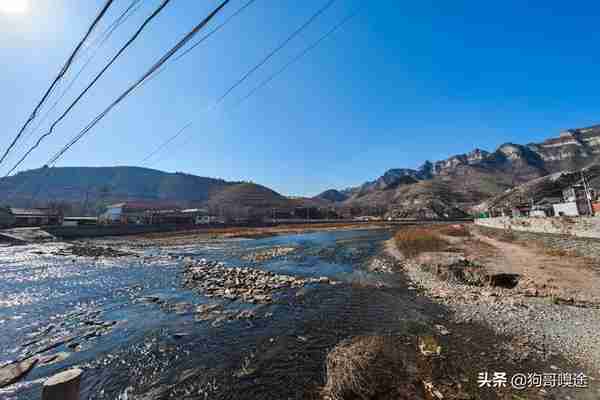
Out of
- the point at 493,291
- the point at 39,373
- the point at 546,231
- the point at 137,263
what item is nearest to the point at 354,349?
the point at 39,373

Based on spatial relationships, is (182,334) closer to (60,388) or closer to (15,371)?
(15,371)

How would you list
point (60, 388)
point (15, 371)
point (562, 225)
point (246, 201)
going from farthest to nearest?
point (246, 201) < point (562, 225) < point (15, 371) < point (60, 388)

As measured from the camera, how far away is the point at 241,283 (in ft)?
45.0

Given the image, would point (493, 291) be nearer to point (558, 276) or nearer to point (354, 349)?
point (558, 276)

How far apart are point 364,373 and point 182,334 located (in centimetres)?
646

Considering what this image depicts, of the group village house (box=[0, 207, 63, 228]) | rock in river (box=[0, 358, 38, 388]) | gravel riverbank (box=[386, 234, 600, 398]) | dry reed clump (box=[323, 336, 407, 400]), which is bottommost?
rock in river (box=[0, 358, 38, 388])

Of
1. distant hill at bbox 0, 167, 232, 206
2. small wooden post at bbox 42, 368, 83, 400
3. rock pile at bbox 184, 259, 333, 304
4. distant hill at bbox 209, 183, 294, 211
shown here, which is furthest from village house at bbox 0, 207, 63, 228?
distant hill at bbox 209, 183, 294, 211

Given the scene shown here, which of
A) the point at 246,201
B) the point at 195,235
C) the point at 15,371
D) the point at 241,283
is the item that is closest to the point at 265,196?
the point at 246,201

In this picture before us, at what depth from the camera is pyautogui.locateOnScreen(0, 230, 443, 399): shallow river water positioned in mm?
5570

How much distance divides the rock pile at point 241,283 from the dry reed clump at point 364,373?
6366 millimetres

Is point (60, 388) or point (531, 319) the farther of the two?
point (531, 319)

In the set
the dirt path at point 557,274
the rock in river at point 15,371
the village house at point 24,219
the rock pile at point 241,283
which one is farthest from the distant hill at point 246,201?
the rock in river at point 15,371

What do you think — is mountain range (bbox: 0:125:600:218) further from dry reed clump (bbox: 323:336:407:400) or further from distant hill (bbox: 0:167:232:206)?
dry reed clump (bbox: 323:336:407:400)

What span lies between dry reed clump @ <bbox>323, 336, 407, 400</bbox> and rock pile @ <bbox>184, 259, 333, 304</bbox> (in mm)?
6366
